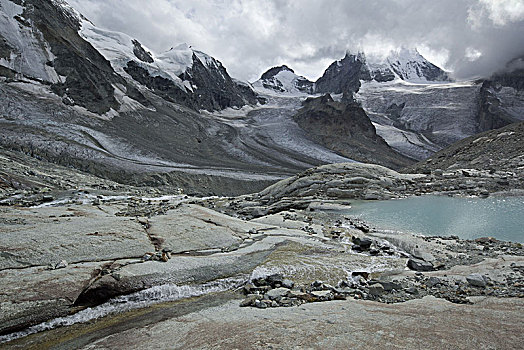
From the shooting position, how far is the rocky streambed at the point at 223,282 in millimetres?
3936

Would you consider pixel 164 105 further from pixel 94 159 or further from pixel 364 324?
pixel 364 324

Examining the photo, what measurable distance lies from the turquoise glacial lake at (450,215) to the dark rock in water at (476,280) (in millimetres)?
6348

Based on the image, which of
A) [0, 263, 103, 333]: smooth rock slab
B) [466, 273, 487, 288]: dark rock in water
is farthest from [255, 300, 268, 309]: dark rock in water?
[466, 273, 487, 288]: dark rock in water

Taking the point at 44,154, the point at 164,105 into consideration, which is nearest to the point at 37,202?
the point at 44,154

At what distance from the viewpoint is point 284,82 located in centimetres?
18250

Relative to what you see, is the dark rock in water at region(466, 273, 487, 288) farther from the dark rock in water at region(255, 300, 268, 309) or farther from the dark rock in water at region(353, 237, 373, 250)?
the dark rock in water at region(255, 300, 268, 309)

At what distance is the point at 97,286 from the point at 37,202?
11.6 metres

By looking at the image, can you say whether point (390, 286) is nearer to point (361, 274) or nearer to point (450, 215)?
point (361, 274)

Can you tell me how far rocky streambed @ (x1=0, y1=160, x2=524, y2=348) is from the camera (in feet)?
12.9

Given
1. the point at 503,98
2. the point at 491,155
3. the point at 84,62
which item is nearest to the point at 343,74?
the point at 503,98

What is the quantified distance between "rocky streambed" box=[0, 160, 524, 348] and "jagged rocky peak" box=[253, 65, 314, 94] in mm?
169134

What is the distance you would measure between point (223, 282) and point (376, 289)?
3085mm

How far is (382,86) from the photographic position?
140m

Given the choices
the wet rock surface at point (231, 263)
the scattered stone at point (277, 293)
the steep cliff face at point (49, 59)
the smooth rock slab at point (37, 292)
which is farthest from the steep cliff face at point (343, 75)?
the smooth rock slab at point (37, 292)
